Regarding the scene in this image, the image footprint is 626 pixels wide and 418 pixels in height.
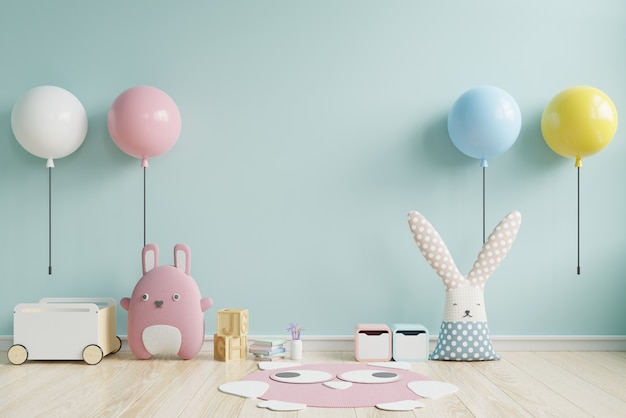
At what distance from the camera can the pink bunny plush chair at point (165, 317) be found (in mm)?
3090

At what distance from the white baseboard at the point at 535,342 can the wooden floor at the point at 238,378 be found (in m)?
0.07

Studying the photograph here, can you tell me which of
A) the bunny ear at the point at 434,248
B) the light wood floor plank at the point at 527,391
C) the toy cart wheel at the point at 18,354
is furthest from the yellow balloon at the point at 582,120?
the toy cart wheel at the point at 18,354

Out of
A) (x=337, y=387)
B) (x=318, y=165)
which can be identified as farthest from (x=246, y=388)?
(x=318, y=165)

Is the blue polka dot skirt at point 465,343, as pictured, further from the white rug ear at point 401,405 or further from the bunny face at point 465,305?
the white rug ear at point 401,405

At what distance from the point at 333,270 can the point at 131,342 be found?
97 cm

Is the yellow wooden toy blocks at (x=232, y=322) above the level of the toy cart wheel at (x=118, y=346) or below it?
above

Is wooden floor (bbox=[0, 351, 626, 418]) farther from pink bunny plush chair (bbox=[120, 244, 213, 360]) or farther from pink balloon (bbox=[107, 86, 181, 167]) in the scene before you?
pink balloon (bbox=[107, 86, 181, 167])

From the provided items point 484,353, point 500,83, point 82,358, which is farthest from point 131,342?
point 500,83

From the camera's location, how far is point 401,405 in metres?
2.29

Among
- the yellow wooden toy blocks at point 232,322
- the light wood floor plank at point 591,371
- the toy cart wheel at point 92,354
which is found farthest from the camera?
the yellow wooden toy blocks at point 232,322

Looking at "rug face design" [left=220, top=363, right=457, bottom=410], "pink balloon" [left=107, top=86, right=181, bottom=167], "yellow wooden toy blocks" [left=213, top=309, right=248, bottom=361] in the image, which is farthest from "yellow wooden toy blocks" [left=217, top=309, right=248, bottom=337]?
"pink balloon" [left=107, top=86, right=181, bottom=167]

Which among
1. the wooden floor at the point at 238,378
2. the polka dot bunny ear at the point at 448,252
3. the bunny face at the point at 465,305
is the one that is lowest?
the wooden floor at the point at 238,378

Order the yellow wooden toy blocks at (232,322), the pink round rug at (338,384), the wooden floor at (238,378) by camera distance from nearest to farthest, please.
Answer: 1. the wooden floor at (238,378)
2. the pink round rug at (338,384)
3. the yellow wooden toy blocks at (232,322)

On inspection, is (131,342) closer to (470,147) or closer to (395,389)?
(395,389)
